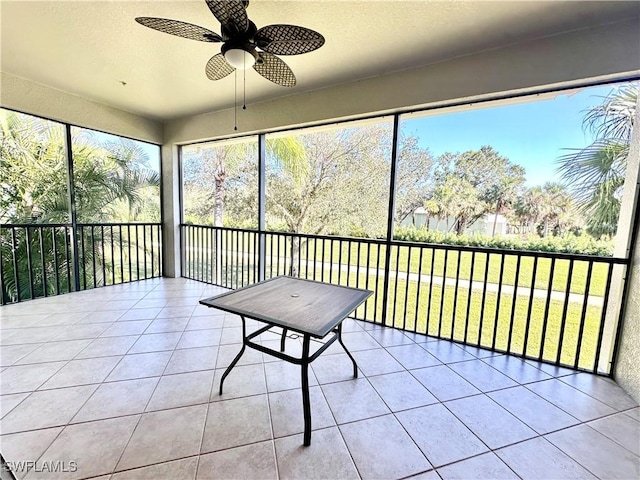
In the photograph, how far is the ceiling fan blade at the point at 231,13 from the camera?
1325mm

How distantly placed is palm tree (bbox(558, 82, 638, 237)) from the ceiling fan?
8.06ft

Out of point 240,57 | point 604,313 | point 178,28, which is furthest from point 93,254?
point 604,313

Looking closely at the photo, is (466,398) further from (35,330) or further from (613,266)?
(35,330)

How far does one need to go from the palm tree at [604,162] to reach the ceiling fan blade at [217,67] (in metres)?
2.96

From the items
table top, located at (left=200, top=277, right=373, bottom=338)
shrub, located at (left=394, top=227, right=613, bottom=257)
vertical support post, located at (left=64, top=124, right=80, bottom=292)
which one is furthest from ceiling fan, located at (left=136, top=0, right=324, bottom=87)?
vertical support post, located at (left=64, top=124, right=80, bottom=292)

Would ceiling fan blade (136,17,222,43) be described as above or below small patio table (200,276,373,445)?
above

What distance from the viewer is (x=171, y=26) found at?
1.46 meters

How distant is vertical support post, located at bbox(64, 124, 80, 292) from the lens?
3.38 meters

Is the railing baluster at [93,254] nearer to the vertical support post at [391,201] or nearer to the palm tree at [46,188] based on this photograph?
the palm tree at [46,188]

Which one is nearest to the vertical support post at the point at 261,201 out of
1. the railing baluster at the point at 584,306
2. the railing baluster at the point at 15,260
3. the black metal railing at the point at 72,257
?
the black metal railing at the point at 72,257

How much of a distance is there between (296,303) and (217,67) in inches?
69.2

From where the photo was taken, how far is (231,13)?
1.38 meters

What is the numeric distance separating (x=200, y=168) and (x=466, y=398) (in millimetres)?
5447

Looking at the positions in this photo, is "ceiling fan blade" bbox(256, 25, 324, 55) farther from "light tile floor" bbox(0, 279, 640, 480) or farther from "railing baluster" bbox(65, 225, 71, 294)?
"railing baluster" bbox(65, 225, 71, 294)
